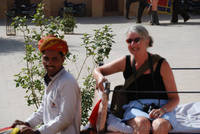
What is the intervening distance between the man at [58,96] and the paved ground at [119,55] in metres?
0.74

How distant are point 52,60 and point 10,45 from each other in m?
9.60

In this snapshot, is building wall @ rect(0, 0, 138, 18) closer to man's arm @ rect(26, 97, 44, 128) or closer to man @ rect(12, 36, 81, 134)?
man's arm @ rect(26, 97, 44, 128)

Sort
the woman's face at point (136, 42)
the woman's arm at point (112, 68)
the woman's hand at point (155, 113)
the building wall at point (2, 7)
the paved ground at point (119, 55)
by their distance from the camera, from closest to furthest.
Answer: the woman's hand at point (155, 113) < the woman's face at point (136, 42) < the woman's arm at point (112, 68) < the paved ground at point (119, 55) < the building wall at point (2, 7)

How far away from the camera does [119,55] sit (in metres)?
10.1

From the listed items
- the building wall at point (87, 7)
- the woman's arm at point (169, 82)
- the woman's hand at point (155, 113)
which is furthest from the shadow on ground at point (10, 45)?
the building wall at point (87, 7)

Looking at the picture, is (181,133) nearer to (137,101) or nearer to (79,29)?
(137,101)

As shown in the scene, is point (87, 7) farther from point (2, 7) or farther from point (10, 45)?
point (10, 45)

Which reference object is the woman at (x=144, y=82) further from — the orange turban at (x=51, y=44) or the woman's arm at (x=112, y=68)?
the orange turban at (x=51, y=44)

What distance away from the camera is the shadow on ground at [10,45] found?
1138 centimetres

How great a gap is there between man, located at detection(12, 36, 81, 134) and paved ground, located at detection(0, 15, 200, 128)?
740 millimetres

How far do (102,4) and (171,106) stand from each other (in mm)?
19768

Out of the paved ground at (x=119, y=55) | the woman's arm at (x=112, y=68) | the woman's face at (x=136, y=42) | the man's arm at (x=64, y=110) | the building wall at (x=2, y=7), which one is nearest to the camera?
the man's arm at (x=64, y=110)

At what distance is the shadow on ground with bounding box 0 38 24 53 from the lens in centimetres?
1138

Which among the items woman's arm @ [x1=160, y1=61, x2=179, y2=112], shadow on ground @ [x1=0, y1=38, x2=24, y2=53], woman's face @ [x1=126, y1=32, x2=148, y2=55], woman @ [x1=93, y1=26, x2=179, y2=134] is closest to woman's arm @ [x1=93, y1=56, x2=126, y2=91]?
woman @ [x1=93, y1=26, x2=179, y2=134]
